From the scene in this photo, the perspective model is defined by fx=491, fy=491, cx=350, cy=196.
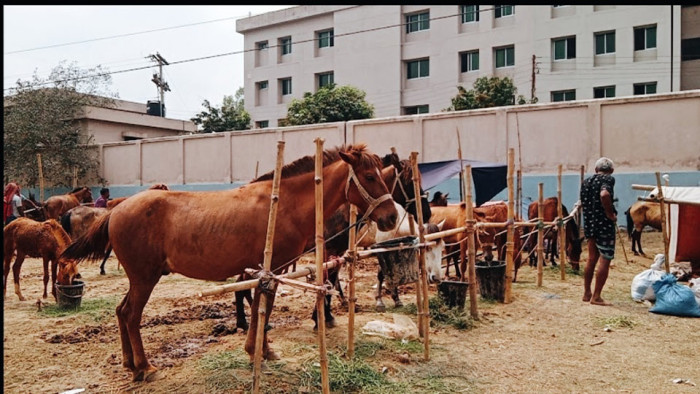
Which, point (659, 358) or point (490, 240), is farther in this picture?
point (490, 240)

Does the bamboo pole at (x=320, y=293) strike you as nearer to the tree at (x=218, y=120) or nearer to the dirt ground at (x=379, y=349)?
the dirt ground at (x=379, y=349)

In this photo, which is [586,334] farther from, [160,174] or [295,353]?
[160,174]

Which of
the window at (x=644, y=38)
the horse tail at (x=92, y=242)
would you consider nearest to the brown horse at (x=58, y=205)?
the horse tail at (x=92, y=242)

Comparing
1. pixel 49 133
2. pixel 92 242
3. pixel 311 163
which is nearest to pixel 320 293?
pixel 311 163

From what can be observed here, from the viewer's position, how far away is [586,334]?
6.63 meters

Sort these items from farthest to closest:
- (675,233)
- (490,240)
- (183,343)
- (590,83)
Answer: (590,83)
(490,240)
(675,233)
(183,343)

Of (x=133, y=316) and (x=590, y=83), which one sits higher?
(x=590, y=83)

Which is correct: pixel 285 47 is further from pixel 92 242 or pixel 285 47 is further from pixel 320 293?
pixel 320 293

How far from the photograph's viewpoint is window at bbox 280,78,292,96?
3866 cm

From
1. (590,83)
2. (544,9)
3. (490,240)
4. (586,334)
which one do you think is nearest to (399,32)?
(544,9)

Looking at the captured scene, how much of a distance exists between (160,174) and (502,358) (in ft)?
69.5

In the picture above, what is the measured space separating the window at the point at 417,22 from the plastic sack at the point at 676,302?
28.3m

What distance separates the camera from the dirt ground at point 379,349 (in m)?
4.88

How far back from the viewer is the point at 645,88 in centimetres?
2802
